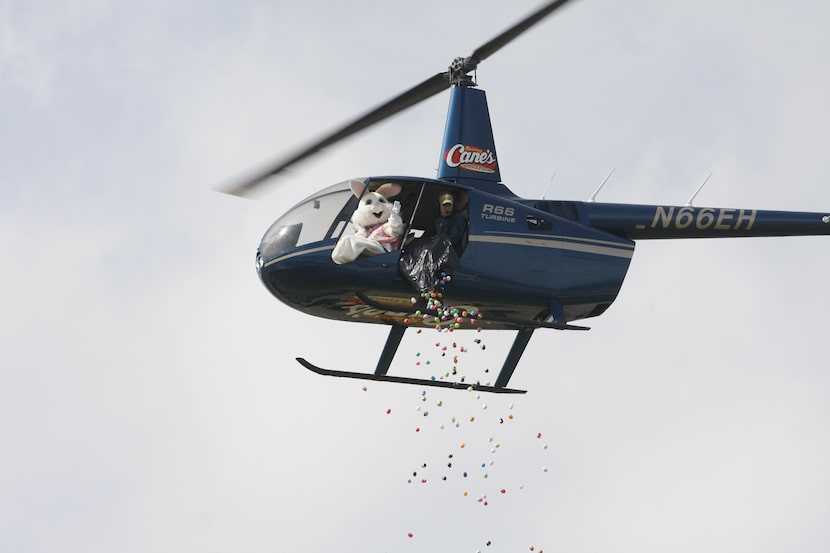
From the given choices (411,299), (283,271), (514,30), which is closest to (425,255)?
(411,299)

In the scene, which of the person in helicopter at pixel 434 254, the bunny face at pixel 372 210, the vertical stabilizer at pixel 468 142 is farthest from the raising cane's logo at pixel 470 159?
the bunny face at pixel 372 210

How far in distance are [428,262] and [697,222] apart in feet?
16.9

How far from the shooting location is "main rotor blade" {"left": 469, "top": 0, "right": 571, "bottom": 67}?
19.5 metres

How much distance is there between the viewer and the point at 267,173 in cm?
1961

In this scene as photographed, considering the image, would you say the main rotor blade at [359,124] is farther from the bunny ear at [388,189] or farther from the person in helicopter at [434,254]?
the person in helicopter at [434,254]

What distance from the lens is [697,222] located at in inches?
887

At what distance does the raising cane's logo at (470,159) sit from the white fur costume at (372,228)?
83.5 inches

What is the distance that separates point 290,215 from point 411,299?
2.08m

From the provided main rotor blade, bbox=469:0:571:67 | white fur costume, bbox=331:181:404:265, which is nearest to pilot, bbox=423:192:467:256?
white fur costume, bbox=331:181:404:265

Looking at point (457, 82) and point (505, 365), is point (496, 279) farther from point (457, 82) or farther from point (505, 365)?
point (457, 82)

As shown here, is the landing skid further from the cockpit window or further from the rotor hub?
the rotor hub

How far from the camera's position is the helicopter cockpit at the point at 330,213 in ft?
65.3

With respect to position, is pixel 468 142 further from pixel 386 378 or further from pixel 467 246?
pixel 386 378

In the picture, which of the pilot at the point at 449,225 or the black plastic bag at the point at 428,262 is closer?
the black plastic bag at the point at 428,262
